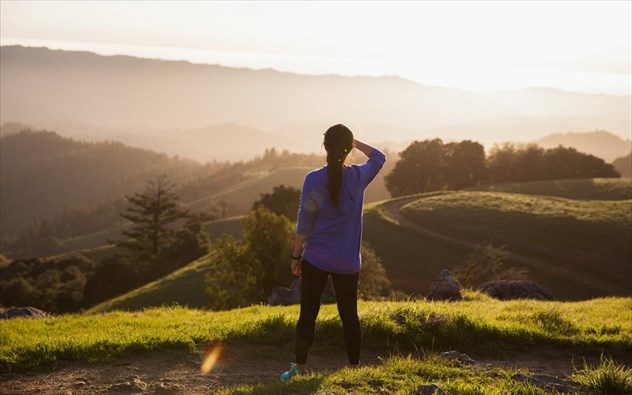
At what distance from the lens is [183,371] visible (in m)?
7.56

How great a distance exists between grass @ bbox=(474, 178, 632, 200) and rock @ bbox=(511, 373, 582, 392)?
72217 mm

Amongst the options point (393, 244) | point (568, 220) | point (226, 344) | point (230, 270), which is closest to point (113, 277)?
point (230, 270)

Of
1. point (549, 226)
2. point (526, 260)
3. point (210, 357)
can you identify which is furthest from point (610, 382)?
point (549, 226)

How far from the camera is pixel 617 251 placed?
46.3m

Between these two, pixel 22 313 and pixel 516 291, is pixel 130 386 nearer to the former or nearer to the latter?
pixel 22 313

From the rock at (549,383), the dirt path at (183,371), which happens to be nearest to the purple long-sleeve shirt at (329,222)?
the dirt path at (183,371)

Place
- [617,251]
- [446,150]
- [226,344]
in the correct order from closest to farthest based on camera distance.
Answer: [226,344] < [617,251] < [446,150]

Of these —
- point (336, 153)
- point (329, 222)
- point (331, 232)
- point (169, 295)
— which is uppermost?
point (336, 153)

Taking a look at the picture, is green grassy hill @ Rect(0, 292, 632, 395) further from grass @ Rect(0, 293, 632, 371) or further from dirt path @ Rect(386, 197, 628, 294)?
dirt path @ Rect(386, 197, 628, 294)

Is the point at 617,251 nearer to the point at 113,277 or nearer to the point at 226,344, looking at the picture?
the point at 226,344

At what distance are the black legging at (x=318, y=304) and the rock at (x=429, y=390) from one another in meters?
1.18

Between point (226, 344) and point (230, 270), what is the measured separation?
3112 cm

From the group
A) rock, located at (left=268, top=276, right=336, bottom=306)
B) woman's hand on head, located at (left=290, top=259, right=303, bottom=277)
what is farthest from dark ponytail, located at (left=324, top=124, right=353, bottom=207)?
rock, located at (left=268, top=276, right=336, bottom=306)

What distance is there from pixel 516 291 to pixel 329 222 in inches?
616
